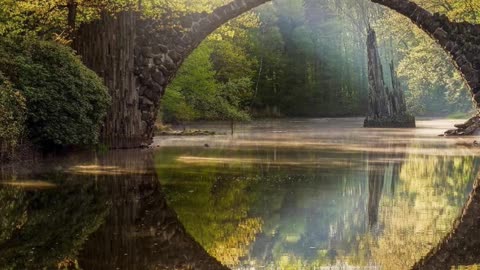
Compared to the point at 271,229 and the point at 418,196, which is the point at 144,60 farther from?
the point at 271,229

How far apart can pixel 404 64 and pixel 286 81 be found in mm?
11959

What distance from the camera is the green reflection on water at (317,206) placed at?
6.61 m

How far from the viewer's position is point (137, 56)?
19656 millimetres

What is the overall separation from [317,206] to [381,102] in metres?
32.8

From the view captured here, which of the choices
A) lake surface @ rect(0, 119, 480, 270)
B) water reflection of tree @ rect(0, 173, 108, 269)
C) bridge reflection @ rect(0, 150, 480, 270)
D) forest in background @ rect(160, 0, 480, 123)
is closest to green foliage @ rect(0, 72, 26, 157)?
lake surface @ rect(0, 119, 480, 270)

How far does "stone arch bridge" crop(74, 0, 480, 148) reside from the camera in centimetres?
1892

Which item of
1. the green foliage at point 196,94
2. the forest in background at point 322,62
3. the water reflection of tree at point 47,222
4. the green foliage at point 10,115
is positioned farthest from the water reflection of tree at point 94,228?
the forest in background at point 322,62

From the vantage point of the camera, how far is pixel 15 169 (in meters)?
13.2

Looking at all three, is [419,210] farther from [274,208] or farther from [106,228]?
[106,228]

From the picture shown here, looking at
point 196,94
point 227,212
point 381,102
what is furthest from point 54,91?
point 381,102

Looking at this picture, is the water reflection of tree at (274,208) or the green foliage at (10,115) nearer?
the water reflection of tree at (274,208)

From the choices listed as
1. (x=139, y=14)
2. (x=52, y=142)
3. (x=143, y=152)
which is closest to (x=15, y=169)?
(x=52, y=142)

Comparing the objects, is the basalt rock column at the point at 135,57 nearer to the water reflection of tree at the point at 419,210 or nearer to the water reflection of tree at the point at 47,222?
the water reflection of tree at the point at 419,210

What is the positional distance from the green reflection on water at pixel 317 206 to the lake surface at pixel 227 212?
2 centimetres
